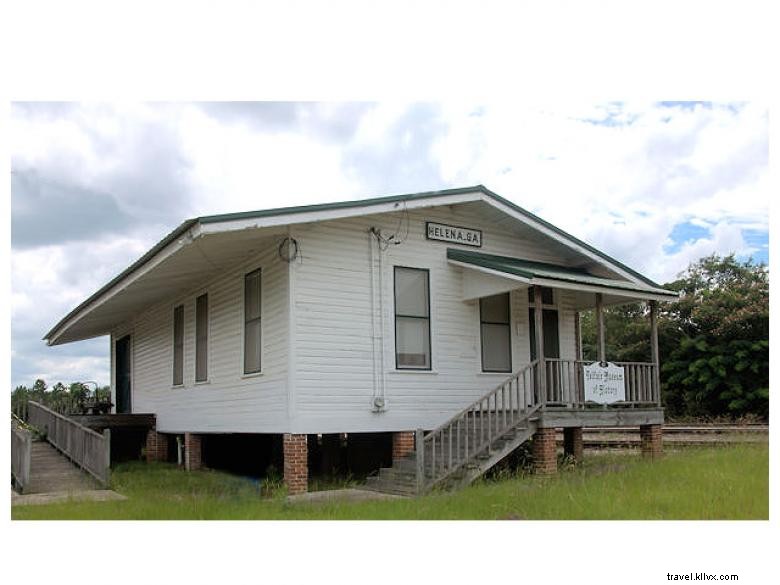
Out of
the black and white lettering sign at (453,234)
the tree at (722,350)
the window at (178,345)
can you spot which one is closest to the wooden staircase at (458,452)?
the black and white lettering sign at (453,234)

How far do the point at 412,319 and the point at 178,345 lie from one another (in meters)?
7.27

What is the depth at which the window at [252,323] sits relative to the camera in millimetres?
16406

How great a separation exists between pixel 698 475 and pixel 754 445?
5397 millimetres

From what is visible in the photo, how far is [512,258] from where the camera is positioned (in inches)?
725

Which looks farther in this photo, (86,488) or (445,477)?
(86,488)

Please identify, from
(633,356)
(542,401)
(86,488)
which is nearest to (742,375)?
(633,356)

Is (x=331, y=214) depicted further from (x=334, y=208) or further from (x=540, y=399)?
(x=540, y=399)

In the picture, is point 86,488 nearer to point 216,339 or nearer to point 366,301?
point 216,339

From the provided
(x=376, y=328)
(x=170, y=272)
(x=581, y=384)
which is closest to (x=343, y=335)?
(x=376, y=328)

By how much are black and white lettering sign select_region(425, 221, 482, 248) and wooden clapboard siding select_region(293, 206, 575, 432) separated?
13cm

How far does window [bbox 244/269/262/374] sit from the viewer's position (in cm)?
1641

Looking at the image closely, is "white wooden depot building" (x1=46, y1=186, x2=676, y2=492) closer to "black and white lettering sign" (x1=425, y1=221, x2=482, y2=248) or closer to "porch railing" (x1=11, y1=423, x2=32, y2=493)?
"black and white lettering sign" (x1=425, y1=221, x2=482, y2=248)

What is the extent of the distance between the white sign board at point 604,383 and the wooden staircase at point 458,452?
4.94 ft

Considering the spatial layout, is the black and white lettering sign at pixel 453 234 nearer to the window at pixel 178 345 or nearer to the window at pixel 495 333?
the window at pixel 495 333
